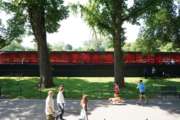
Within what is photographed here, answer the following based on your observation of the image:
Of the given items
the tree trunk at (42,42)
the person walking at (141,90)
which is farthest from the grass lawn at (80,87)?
the person walking at (141,90)

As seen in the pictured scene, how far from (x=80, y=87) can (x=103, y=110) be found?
9760 millimetres

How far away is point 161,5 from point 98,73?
11.6m

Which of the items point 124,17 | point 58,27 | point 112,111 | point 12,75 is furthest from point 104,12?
point 12,75

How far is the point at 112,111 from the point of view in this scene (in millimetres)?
25422

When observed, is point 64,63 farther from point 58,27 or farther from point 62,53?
point 58,27

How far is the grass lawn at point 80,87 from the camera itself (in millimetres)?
31469

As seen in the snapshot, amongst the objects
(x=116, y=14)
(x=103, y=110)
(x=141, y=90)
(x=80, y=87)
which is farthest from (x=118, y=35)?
(x=103, y=110)

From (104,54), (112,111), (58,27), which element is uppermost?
(58,27)

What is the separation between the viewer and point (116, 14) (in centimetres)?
3388

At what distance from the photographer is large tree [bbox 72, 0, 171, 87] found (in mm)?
33812

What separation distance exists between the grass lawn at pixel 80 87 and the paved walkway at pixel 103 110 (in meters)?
2.28

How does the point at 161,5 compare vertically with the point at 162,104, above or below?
above

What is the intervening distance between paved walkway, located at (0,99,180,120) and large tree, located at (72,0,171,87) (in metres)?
6.88

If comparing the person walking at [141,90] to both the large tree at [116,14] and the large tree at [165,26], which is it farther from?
the large tree at [165,26]
